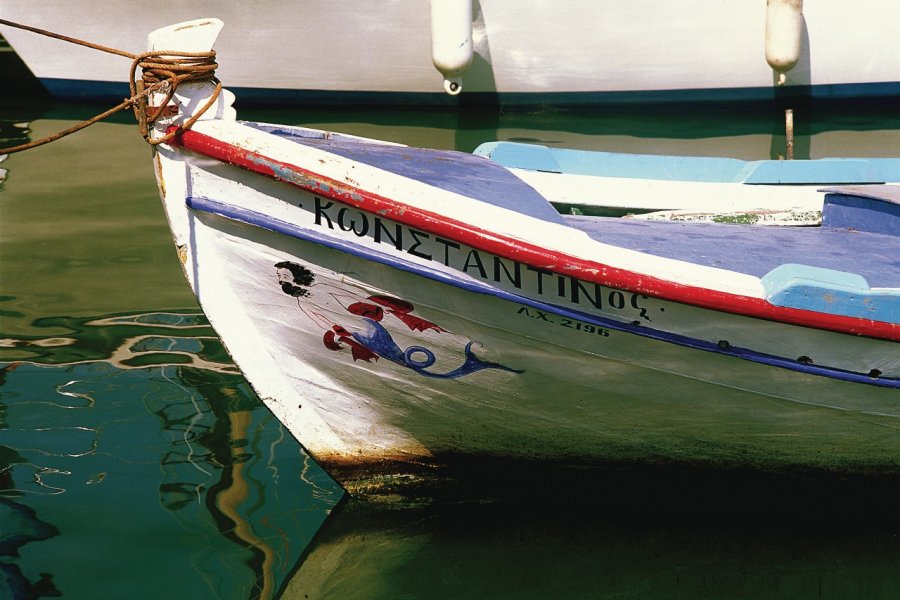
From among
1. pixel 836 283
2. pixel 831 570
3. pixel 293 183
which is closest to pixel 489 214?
pixel 293 183

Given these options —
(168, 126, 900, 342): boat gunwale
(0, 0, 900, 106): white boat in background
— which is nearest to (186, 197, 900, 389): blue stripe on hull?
(168, 126, 900, 342): boat gunwale

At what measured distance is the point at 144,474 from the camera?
3723 mm

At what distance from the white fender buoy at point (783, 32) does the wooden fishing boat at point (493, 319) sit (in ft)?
18.0

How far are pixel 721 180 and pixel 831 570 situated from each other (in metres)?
1.97

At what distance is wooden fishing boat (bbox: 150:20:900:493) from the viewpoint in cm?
296

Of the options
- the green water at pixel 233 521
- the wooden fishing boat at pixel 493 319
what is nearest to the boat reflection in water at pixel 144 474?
the green water at pixel 233 521

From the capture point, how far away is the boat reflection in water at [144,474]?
10.7 feet

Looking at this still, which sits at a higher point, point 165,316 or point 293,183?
point 293,183

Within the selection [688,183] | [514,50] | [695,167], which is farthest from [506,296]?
[514,50]

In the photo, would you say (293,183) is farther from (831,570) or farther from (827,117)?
(827,117)

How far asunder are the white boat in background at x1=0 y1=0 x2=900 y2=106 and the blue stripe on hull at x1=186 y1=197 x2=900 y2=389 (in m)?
6.00

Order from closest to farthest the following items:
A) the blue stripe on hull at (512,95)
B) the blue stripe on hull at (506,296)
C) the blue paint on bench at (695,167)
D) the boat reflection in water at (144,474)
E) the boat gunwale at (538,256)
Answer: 1. the boat gunwale at (538,256)
2. the blue stripe on hull at (506,296)
3. the boat reflection in water at (144,474)
4. the blue paint on bench at (695,167)
5. the blue stripe on hull at (512,95)

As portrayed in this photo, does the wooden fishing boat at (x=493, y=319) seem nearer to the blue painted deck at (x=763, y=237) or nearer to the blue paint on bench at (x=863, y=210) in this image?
the blue painted deck at (x=763, y=237)

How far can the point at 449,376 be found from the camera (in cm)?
325
